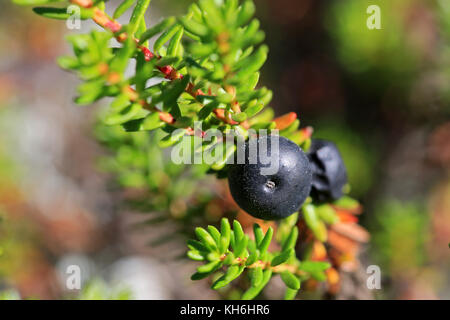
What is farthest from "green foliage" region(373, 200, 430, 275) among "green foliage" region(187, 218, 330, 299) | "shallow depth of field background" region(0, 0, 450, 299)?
"green foliage" region(187, 218, 330, 299)

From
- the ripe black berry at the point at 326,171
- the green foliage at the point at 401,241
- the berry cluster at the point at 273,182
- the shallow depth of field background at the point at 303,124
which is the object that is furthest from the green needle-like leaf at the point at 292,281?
the green foliage at the point at 401,241

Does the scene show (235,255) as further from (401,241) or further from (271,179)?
(401,241)

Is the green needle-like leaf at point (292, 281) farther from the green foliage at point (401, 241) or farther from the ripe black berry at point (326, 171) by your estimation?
the green foliage at point (401, 241)

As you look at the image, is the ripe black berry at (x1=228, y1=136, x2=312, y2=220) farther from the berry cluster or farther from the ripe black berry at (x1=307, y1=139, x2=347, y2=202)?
the ripe black berry at (x1=307, y1=139, x2=347, y2=202)

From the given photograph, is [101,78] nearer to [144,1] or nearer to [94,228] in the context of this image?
[144,1]
